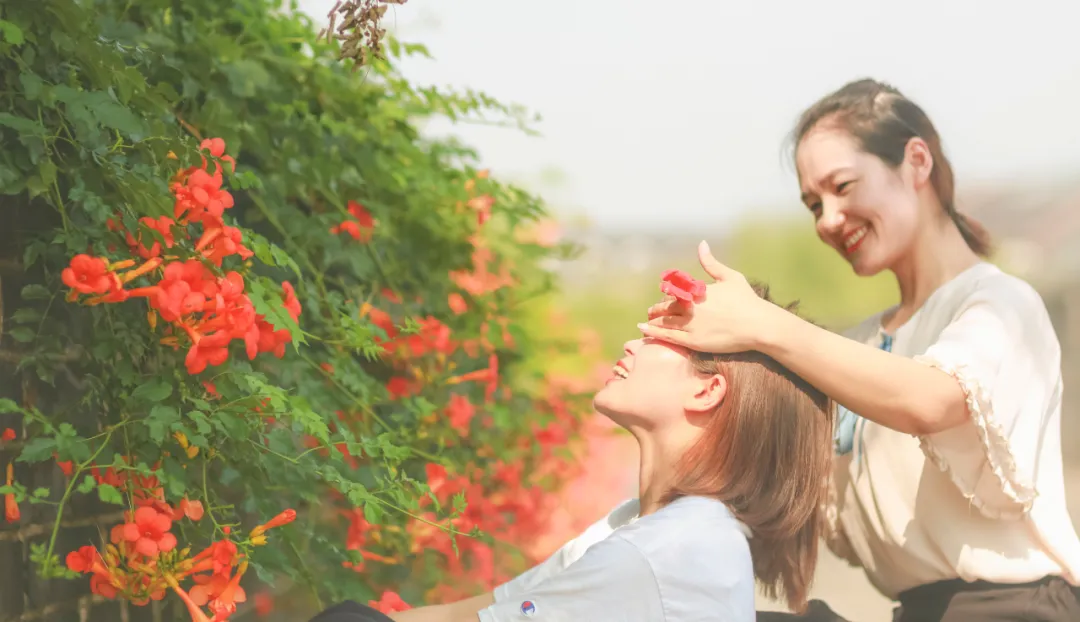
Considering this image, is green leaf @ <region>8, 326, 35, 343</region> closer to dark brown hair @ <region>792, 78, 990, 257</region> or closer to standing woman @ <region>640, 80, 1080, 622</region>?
standing woman @ <region>640, 80, 1080, 622</region>

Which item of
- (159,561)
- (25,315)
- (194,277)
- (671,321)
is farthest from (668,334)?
(25,315)

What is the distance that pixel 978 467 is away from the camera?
1.76 meters

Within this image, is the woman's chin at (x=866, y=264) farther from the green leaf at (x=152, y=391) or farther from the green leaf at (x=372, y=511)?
the green leaf at (x=152, y=391)

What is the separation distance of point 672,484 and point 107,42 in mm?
986

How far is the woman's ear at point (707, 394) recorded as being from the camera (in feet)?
5.31

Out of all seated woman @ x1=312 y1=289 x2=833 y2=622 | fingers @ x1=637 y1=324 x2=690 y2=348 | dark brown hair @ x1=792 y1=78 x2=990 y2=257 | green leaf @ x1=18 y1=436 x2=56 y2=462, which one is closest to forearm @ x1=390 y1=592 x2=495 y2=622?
seated woman @ x1=312 y1=289 x2=833 y2=622

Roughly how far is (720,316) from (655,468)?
0.87 ft

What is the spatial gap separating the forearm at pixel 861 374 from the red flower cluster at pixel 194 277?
73 cm

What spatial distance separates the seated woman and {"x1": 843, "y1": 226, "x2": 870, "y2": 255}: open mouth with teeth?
35 cm

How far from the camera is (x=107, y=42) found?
140 centimetres

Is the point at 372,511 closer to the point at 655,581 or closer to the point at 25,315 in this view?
the point at 655,581

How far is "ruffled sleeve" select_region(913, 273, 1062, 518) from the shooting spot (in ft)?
5.57

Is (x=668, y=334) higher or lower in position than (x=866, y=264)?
lower

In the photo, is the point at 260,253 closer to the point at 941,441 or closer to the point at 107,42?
the point at 107,42
